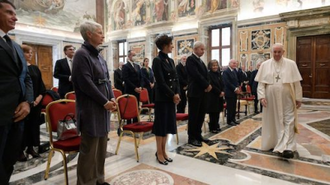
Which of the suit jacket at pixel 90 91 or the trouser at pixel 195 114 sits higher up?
the suit jacket at pixel 90 91

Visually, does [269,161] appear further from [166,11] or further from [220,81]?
[166,11]

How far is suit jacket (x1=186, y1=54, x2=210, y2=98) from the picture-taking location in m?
3.88

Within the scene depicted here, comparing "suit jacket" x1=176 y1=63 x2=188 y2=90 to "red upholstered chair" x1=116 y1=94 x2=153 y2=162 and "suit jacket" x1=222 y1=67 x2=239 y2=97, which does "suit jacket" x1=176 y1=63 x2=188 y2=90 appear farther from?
"red upholstered chair" x1=116 y1=94 x2=153 y2=162

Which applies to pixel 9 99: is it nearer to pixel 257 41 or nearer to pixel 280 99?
pixel 280 99

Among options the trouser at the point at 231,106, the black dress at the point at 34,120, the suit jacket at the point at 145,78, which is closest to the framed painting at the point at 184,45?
the suit jacket at the point at 145,78

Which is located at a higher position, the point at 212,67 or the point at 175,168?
the point at 212,67

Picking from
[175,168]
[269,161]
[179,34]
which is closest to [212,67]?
[269,161]

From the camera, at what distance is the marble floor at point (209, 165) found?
272 centimetres

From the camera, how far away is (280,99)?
11.6 ft

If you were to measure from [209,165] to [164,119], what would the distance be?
3.03 ft

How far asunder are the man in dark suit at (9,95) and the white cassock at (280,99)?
11.0 ft

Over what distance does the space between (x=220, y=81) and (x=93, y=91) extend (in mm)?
3670

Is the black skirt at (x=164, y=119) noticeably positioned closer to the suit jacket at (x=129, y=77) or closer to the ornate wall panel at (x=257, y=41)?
the suit jacket at (x=129, y=77)

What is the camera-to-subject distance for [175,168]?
305 centimetres
